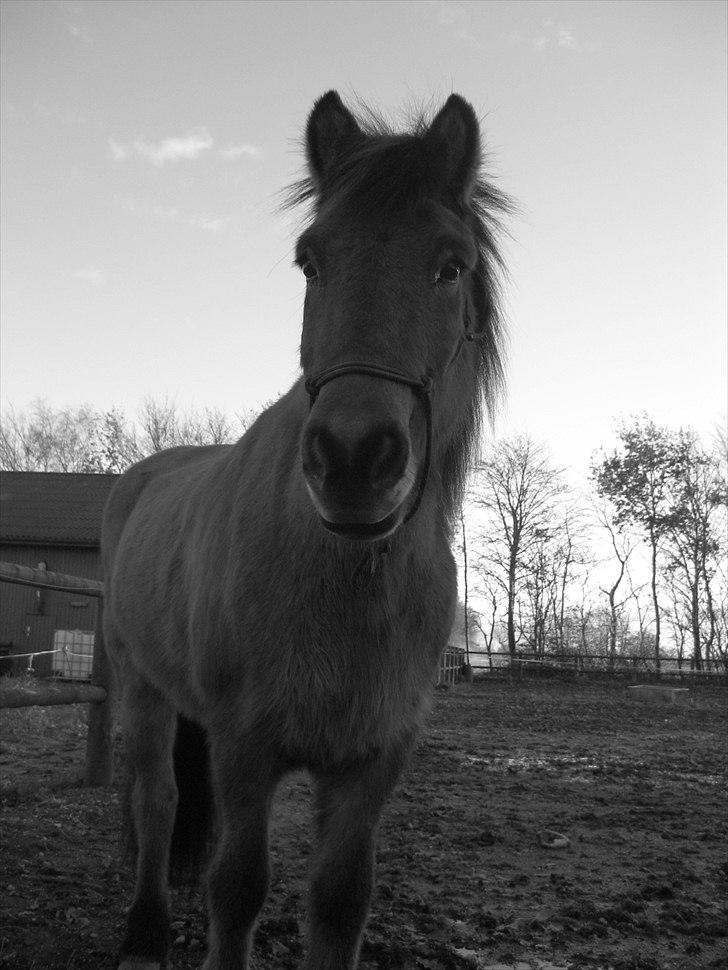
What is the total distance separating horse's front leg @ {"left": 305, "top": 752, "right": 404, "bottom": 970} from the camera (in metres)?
2.32

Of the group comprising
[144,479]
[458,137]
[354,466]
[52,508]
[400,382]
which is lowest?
[354,466]

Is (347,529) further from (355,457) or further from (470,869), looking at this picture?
(470,869)

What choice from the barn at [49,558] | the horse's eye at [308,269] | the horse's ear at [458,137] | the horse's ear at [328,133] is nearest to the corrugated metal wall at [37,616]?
the barn at [49,558]

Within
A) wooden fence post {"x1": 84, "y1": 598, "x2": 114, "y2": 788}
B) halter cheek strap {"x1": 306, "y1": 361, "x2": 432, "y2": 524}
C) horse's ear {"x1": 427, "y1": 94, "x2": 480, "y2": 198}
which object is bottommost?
wooden fence post {"x1": 84, "y1": 598, "x2": 114, "y2": 788}

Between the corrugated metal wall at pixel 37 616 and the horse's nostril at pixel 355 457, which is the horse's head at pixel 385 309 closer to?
the horse's nostril at pixel 355 457

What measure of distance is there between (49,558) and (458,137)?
81.4 feet

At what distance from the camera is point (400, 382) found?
192 centimetres

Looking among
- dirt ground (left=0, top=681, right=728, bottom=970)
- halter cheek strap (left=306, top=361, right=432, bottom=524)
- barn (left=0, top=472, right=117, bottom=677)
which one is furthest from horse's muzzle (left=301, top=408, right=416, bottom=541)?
barn (left=0, top=472, right=117, bottom=677)

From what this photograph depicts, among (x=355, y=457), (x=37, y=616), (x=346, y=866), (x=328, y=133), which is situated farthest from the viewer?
(x=37, y=616)

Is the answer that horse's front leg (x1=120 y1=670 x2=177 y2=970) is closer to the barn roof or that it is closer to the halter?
the halter

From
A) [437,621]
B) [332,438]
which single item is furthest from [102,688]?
[332,438]

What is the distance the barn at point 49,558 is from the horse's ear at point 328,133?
20.6m

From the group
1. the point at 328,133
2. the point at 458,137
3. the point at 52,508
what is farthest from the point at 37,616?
the point at 458,137

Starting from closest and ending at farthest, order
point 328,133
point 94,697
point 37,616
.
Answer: point 328,133, point 94,697, point 37,616
